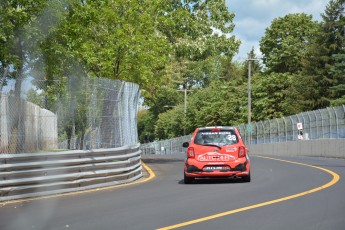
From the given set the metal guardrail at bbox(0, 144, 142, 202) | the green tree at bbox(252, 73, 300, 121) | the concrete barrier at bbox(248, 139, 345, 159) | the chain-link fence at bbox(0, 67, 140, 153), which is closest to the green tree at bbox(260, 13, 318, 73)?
the green tree at bbox(252, 73, 300, 121)

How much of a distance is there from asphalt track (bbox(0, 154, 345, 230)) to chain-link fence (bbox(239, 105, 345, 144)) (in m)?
23.3

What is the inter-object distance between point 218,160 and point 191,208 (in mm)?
5345

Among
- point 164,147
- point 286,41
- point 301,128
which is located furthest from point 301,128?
point 286,41

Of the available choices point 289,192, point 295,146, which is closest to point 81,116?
point 289,192

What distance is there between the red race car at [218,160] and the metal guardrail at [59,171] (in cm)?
177

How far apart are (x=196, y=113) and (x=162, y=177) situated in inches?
2704

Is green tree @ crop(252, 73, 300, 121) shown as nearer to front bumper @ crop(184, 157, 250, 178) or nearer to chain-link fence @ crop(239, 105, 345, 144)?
chain-link fence @ crop(239, 105, 345, 144)

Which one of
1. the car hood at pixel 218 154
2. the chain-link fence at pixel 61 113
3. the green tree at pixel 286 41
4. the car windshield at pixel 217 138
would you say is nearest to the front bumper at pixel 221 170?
the car hood at pixel 218 154

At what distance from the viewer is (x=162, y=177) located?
19.3 metres

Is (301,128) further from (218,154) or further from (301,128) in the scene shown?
(218,154)

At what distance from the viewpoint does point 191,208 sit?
11.1 m

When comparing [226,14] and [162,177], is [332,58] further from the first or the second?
[162,177]

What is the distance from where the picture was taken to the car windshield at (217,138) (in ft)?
54.5

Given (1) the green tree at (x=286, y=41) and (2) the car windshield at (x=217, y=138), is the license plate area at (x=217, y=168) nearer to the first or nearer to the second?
(2) the car windshield at (x=217, y=138)
